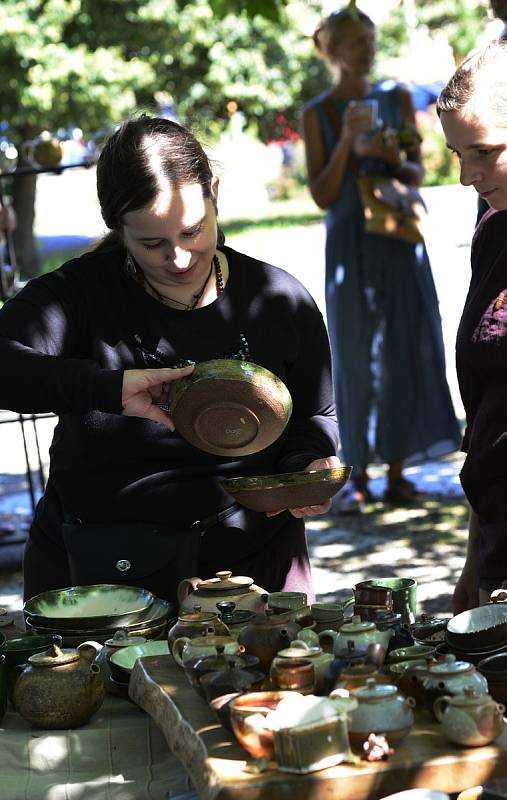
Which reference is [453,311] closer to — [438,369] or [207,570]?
[438,369]

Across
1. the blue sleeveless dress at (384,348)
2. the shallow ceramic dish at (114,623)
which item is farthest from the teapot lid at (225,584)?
the blue sleeveless dress at (384,348)

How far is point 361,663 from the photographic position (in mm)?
2115

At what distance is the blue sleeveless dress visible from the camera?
20.9 ft

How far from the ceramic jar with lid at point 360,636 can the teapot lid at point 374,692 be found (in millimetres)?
216

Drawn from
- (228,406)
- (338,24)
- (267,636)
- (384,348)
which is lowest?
(384,348)

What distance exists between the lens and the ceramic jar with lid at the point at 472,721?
185 cm

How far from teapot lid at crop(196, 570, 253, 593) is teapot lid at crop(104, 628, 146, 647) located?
7.5 inches

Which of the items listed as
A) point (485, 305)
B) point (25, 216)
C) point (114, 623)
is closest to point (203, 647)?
point (114, 623)

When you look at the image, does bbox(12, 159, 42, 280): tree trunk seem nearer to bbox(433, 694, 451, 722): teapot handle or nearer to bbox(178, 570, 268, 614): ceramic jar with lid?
bbox(178, 570, 268, 614): ceramic jar with lid

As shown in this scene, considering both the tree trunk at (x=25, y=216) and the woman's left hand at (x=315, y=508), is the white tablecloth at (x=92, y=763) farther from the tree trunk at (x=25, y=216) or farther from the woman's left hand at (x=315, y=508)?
the tree trunk at (x=25, y=216)

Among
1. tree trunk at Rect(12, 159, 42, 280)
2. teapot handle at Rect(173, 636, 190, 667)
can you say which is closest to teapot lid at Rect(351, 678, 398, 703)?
teapot handle at Rect(173, 636, 190, 667)

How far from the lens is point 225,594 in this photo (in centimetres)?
272

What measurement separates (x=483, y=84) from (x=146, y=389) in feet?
3.34

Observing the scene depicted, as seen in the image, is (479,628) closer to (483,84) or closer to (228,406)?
(228,406)
